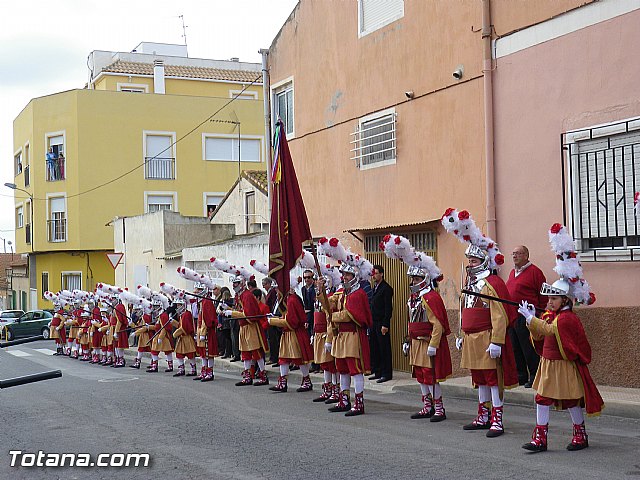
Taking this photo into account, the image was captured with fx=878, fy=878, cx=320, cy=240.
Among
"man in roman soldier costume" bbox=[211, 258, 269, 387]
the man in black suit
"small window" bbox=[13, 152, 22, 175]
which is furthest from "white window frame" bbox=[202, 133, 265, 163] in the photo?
the man in black suit

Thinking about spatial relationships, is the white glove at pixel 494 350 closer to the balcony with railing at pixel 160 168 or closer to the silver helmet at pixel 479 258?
the silver helmet at pixel 479 258

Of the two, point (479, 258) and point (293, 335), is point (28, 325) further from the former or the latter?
point (479, 258)

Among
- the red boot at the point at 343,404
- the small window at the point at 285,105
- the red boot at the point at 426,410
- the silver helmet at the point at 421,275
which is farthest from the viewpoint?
the small window at the point at 285,105

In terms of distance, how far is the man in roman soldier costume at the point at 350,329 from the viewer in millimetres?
11602

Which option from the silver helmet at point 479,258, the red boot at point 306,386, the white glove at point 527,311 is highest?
the silver helmet at point 479,258

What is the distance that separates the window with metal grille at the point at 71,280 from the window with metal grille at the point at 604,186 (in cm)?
3586

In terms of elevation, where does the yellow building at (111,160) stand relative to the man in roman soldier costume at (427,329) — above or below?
above

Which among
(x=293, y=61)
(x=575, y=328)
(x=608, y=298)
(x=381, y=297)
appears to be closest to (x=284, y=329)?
(x=381, y=297)

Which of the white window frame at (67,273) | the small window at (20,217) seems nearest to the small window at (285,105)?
the white window frame at (67,273)

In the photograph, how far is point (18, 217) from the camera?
5112 cm

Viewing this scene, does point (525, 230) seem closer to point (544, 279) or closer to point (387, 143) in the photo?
point (544, 279)

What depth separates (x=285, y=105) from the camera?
2162 centimetres

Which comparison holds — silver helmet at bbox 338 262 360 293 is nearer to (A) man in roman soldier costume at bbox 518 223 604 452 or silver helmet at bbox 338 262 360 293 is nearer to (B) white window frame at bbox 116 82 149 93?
(A) man in roman soldier costume at bbox 518 223 604 452

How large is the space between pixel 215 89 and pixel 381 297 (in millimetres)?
37460
